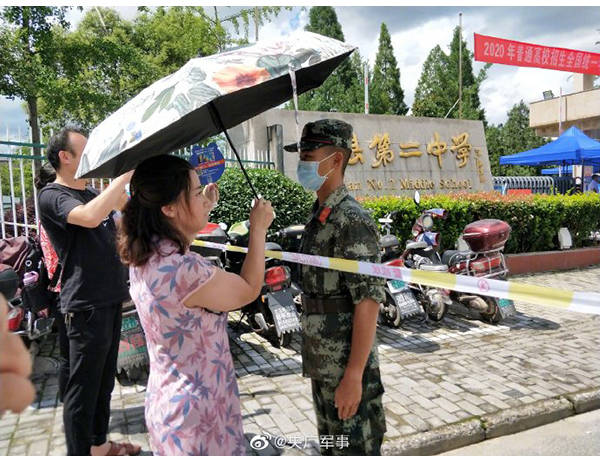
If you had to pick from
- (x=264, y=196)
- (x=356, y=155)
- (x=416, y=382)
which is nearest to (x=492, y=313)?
(x=416, y=382)

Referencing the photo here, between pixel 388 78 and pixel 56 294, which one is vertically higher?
pixel 388 78

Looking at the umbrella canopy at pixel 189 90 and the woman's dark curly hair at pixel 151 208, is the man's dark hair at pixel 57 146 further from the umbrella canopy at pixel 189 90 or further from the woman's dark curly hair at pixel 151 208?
the woman's dark curly hair at pixel 151 208

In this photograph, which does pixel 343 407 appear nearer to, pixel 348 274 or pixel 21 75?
pixel 348 274

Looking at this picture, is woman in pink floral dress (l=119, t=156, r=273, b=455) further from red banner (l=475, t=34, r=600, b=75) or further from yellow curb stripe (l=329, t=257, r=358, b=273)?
red banner (l=475, t=34, r=600, b=75)

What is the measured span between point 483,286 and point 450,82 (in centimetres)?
3363

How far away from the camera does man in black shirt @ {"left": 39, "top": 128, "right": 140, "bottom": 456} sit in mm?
2428

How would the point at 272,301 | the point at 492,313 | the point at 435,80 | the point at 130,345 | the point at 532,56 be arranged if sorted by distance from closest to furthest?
the point at 130,345 → the point at 272,301 → the point at 492,313 → the point at 532,56 → the point at 435,80

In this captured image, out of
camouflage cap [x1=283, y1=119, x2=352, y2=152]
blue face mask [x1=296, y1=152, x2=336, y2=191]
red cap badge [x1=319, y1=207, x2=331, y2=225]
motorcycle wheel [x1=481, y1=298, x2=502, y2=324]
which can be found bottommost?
motorcycle wheel [x1=481, y1=298, x2=502, y2=324]

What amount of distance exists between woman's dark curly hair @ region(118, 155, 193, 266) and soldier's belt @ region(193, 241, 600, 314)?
61 cm

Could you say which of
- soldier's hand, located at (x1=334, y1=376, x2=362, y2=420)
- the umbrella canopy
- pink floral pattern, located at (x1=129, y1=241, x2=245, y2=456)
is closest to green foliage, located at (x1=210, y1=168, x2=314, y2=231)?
the umbrella canopy

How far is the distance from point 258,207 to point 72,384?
156 cm

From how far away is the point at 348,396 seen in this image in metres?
1.83

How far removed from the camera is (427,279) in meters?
1.97

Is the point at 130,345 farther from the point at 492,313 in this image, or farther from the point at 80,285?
the point at 492,313
